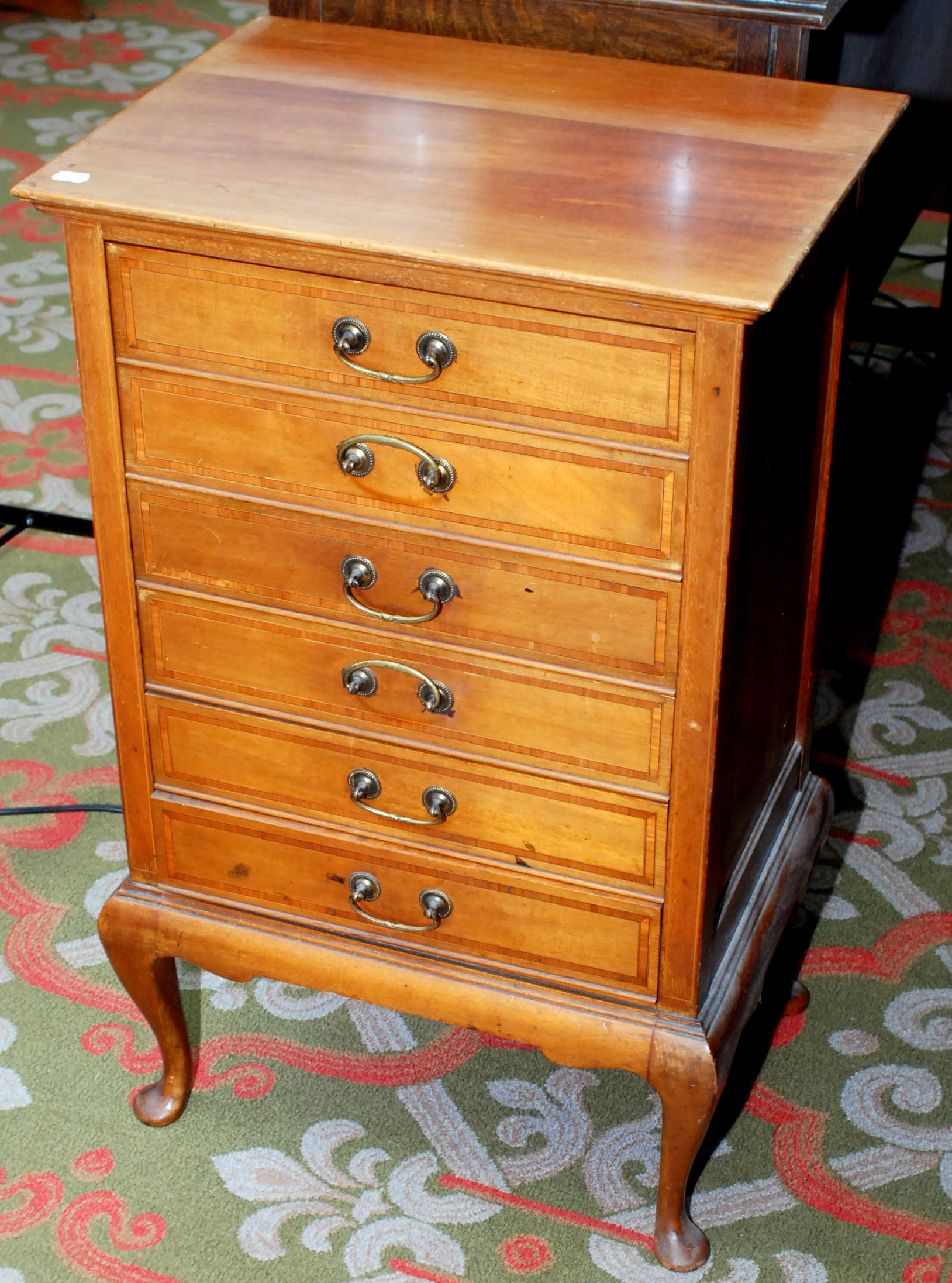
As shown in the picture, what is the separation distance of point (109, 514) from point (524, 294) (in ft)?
1.47

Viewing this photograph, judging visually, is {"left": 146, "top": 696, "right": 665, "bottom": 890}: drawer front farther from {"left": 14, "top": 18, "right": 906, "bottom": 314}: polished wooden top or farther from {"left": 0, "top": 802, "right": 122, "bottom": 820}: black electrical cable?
{"left": 0, "top": 802, "right": 122, "bottom": 820}: black electrical cable

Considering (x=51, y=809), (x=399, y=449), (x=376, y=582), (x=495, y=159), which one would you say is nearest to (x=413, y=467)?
(x=399, y=449)

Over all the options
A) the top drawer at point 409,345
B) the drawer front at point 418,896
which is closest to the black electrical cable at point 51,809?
the drawer front at point 418,896

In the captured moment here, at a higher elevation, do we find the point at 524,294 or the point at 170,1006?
the point at 524,294

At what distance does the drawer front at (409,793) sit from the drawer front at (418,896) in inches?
0.8

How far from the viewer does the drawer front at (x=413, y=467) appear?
50.1 inches

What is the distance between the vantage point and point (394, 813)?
153 centimetres

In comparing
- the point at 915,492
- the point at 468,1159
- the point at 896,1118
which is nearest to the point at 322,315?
→ the point at 468,1159

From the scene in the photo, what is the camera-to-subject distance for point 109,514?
144 cm

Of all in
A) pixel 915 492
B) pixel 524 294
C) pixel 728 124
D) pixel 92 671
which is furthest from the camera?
pixel 915 492

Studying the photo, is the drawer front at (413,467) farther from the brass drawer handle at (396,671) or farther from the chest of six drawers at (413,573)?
the brass drawer handle at (396,671)

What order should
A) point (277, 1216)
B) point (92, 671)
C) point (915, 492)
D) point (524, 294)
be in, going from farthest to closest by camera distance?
point (915, 492)
point (92, 671)
point (277, 1216)
point (524, 294)

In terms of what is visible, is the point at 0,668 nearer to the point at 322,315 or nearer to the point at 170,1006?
the point at 170,1006

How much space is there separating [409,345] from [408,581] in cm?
21
